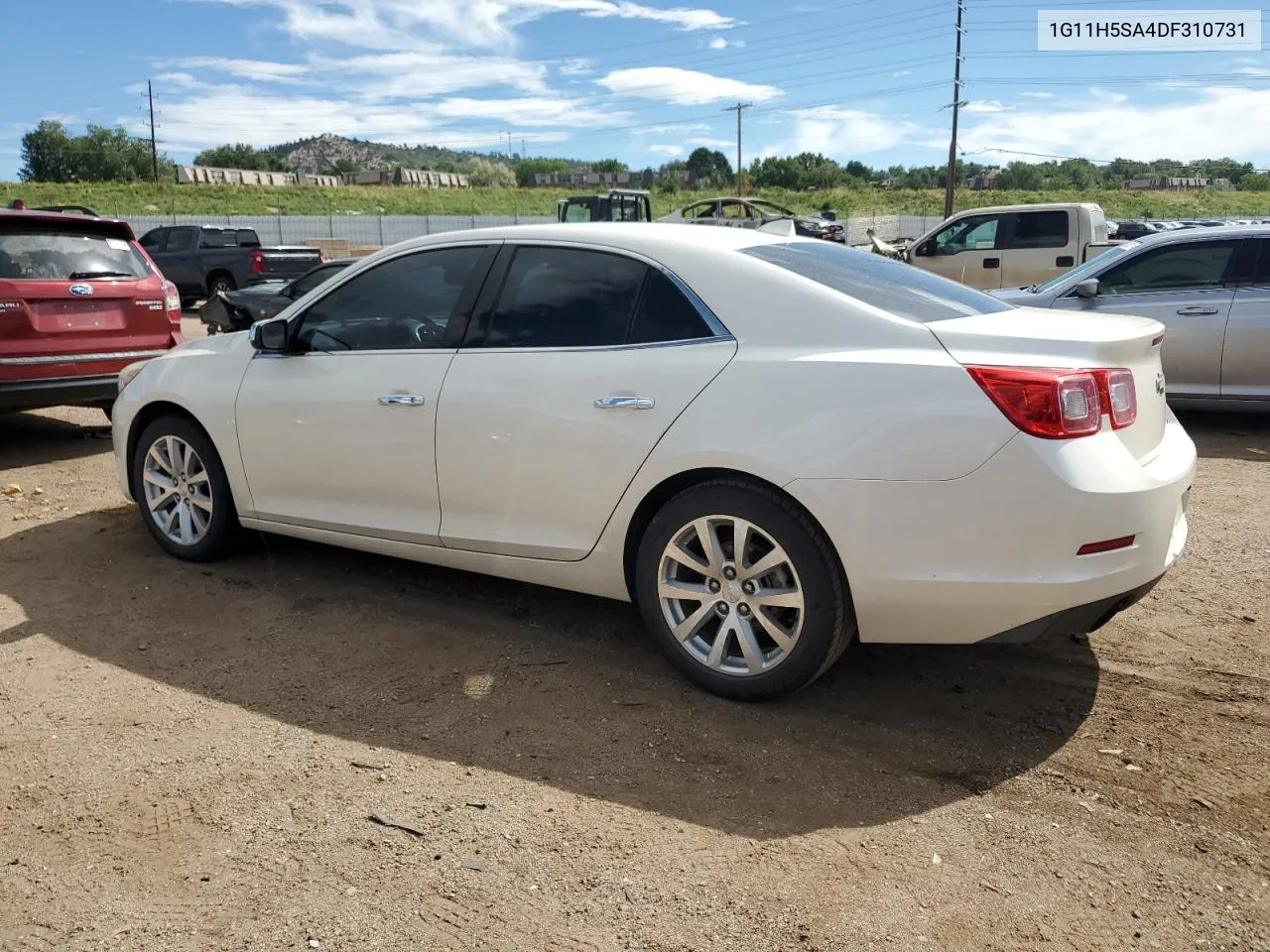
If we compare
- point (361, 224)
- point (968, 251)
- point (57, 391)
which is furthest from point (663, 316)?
point (361, 224)

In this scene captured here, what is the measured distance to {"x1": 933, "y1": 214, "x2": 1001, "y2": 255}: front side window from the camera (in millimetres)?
16281

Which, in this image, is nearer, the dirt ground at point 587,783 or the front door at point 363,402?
the dirt ground at point 587,783

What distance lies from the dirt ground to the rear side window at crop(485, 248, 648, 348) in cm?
124

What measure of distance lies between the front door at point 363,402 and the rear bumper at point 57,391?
11.2 feet

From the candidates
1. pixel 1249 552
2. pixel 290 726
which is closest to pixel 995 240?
pixel 1249 552

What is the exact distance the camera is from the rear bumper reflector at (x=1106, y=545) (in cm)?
310

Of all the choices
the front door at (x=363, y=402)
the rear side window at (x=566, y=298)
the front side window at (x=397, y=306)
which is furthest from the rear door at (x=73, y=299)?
the rear side window at (x=566, y=298)

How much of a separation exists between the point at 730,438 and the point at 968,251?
14.4 metres

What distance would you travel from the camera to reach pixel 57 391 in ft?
24.5

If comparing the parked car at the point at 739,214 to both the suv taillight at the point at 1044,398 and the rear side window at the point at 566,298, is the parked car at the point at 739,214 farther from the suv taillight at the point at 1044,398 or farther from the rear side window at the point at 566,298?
the suv taillight at the point at 1044,398

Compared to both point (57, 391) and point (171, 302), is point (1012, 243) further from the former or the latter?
point (57, 391)

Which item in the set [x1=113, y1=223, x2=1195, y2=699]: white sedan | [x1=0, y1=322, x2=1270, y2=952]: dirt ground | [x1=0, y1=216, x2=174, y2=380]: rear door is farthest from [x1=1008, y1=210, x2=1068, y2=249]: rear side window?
[x1=113, y1=223, x2=1195, y2=699]: white sedan

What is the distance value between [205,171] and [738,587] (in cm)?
11455

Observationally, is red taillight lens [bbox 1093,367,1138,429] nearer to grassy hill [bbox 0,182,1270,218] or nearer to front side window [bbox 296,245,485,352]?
front side window [bbox 296,245,485,352]
